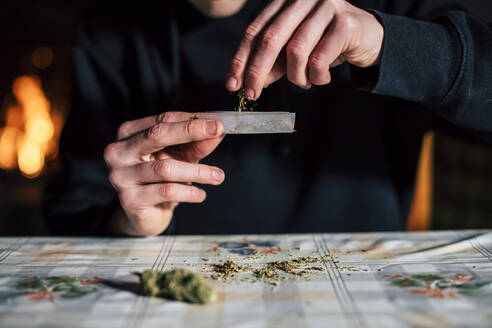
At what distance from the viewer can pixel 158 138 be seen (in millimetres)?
796

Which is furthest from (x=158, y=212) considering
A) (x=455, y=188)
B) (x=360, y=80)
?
(x=455, y=188)

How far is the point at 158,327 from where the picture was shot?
1.81 ft

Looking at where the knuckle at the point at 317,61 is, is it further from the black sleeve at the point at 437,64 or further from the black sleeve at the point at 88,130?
the black sleeve at the point at 88,130

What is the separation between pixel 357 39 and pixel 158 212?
57 cm

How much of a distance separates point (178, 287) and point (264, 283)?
155mm

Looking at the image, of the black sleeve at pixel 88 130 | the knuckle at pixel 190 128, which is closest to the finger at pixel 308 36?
the knuckle at pixel 190 128

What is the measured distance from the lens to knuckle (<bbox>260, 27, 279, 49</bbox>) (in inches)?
28.2

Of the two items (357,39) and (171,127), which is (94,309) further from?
(357,39)

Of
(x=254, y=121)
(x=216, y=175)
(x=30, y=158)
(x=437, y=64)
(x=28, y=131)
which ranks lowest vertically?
(x=30, y=158)

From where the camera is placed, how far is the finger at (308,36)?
0.72 m

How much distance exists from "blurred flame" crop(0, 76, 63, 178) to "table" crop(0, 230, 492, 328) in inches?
111

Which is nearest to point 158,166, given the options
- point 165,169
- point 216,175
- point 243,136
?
point 165,169

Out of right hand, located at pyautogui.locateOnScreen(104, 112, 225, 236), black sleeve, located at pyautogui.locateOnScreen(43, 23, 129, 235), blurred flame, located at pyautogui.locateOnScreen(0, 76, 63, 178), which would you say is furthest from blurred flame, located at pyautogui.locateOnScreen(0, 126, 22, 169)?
right hand, located at pyautogui.locateOnScreen(104, 112, 225, 236)

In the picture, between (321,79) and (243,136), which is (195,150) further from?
(243,136)
